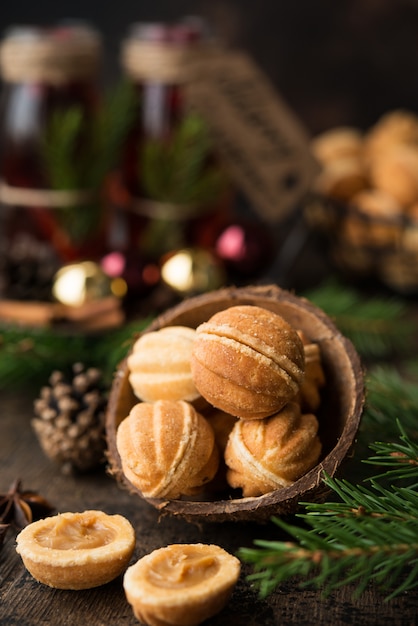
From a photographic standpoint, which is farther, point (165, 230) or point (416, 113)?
point (416, 113)

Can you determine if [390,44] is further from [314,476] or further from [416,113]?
[314,476]

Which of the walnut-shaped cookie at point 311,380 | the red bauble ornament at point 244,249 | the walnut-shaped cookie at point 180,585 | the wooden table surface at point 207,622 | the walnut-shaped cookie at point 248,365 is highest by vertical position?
the walnut-shaped cookie at point 248,365

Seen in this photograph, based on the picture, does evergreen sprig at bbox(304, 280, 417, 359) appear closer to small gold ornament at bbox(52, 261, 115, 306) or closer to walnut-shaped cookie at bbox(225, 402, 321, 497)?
small gold ornament at bbox(52, 261, 115, 306)

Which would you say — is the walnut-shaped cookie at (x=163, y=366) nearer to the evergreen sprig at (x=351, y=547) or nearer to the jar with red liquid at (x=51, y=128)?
the evergreen sprig at (x=351, y=547)

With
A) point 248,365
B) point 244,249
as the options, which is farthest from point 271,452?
point 244,249

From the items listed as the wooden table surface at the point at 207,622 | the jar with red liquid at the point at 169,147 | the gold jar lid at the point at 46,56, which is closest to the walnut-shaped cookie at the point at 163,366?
the wooden table surface at the point at 207,622

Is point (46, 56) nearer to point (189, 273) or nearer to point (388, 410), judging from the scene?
point (189, 273)

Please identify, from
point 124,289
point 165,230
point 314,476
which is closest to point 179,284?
point 124,289
